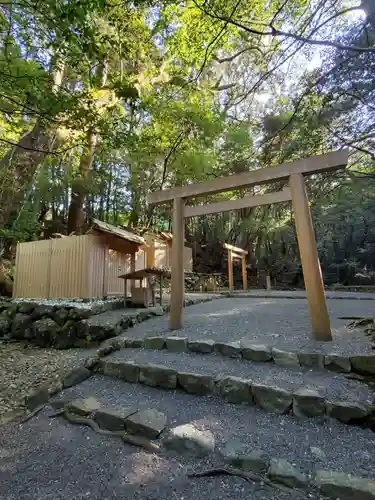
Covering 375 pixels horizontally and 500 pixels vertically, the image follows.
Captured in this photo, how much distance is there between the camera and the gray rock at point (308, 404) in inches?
84.4

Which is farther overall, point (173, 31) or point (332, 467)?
point (173, 31)

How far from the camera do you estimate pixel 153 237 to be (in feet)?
40.0

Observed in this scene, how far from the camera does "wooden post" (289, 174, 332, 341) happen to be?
337 cm

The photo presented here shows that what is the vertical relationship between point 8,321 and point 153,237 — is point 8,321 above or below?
below

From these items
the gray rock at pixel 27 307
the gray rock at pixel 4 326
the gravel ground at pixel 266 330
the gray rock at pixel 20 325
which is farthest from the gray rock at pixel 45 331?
the gravel ground at pixel 266 330

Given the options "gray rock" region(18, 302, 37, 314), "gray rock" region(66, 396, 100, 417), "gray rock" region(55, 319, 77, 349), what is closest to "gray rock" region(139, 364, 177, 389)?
"gray rock" region(66, 396, 100, 417)

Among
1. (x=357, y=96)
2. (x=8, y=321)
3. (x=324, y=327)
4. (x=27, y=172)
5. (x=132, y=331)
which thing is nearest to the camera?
(x=324, y=327)

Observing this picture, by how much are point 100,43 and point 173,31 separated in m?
3.92

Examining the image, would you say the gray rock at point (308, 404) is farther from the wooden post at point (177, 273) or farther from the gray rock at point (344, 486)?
the wooden post at point (177, 273)

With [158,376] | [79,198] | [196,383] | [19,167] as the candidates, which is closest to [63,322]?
[158,376]

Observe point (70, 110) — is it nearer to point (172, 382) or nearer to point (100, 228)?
point (172, 382)

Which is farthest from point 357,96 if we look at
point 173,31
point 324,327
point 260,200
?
point 324,327

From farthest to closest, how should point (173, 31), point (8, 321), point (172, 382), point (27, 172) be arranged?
point (27, 172) → point (8, 321) → point (173, 31) → point (172, 382)

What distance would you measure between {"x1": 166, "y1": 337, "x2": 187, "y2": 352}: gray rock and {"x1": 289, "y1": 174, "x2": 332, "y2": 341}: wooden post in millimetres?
1695
